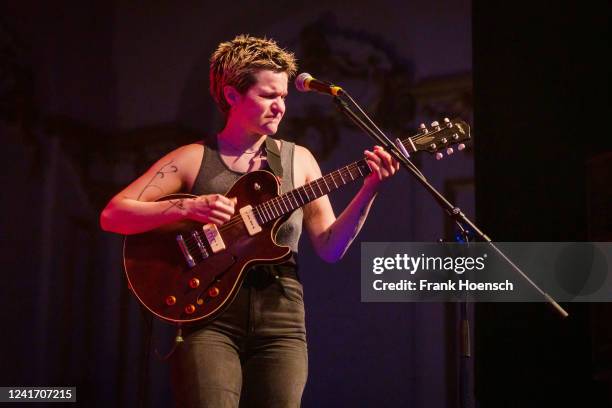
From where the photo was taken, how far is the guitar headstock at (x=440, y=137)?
2707 mm

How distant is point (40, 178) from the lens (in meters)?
4.75

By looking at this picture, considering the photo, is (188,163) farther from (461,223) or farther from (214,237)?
(461,223)

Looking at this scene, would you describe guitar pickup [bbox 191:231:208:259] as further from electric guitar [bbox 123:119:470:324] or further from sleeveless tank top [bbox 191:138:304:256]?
sleeveless tank top [bbox 191:138:304:256]

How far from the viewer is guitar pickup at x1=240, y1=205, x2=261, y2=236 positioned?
2.54m

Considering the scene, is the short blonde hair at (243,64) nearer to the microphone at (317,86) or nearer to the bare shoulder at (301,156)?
the microphone at (317,86)

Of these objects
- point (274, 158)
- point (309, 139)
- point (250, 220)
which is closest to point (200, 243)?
point (250, 220)

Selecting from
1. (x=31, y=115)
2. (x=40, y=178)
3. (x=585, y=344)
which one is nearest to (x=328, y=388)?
(x=585, y=344)

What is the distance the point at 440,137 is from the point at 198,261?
3.27ft

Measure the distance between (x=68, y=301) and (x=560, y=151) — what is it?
330cm

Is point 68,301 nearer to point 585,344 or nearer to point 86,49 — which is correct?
point 86,49

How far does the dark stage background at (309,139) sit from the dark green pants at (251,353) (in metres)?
0.99

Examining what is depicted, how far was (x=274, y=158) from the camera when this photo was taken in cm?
267

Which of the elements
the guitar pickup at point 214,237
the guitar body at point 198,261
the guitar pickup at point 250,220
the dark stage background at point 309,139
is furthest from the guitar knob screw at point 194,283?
the dark stage background at point 309,139

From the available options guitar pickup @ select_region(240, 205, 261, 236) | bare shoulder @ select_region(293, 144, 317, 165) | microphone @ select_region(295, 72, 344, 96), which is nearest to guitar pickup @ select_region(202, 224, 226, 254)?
guitar pickup @ select_region(240, 205, 261, 236)
